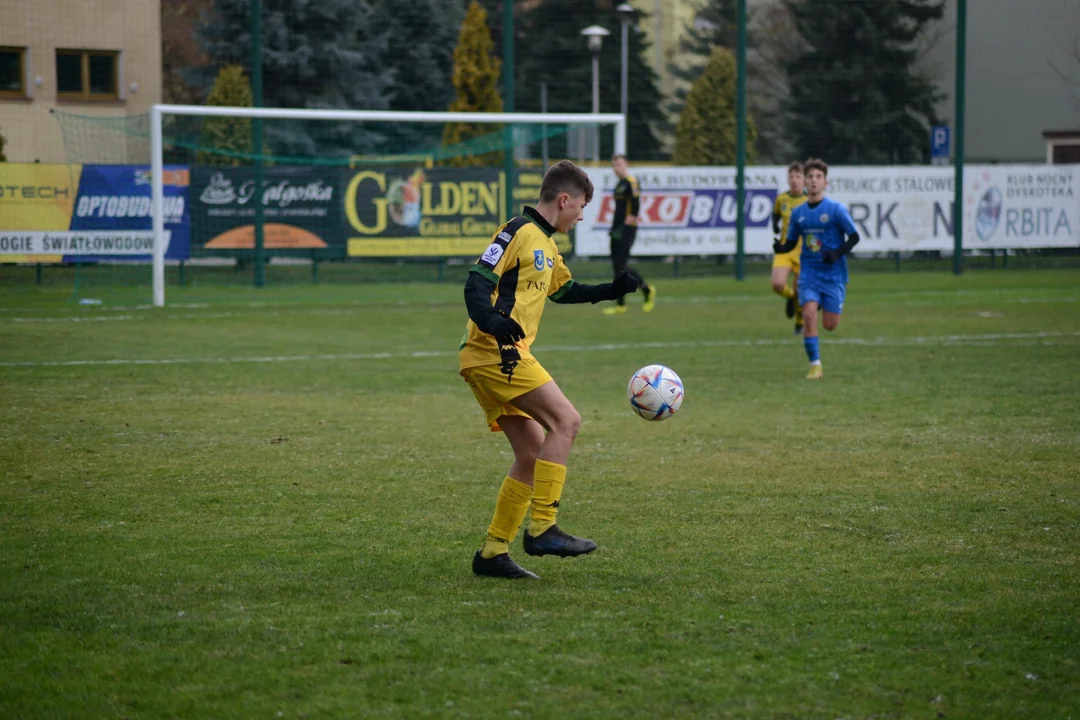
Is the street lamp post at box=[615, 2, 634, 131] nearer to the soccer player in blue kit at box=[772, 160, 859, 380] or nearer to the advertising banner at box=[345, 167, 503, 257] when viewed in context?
the advertising banner at box=[345, 167, 503, 257]

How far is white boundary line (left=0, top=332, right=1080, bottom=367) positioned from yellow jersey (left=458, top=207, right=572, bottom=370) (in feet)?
29.4

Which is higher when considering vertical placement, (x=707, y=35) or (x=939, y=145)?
(x=707, y=35)

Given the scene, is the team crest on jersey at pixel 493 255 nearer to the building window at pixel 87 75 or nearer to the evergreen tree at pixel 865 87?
the building window at pixel 87 75

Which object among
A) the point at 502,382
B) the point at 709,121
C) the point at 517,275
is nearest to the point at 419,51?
the point at 709,121

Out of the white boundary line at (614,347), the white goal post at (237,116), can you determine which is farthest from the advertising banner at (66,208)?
the white boundary line at (614,347)

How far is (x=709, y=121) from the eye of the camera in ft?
127

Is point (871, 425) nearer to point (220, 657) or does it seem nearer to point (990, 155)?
point (220, 657)

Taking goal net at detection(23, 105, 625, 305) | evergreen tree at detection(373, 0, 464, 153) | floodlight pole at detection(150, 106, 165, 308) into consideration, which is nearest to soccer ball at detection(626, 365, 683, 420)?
floodlight pole at detection(150, 106, 165, 308)

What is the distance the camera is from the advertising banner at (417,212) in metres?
24.9

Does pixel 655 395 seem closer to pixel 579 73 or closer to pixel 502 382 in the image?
pixel 502 382

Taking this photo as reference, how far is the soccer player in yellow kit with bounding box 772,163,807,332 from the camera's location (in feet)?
51.5

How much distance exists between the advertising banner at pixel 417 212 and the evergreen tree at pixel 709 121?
14.2 meters

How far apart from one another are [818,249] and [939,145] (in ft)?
65.6

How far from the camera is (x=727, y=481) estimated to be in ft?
26.1
